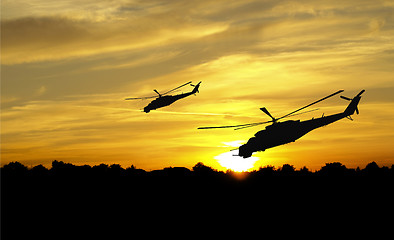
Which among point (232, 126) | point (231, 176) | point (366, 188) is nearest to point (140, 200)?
point (231, 176)

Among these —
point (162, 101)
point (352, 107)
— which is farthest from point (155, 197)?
point (352, 107)

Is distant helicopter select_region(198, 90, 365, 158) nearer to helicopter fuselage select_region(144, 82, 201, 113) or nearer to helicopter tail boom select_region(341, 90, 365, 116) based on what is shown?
helicopter tail boom select_region(341, 90, 365, 116)

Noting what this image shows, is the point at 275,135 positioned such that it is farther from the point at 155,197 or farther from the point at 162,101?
the point at 155,197

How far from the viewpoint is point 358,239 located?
111m

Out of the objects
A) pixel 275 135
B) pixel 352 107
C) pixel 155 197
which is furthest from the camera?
pixel 155 197

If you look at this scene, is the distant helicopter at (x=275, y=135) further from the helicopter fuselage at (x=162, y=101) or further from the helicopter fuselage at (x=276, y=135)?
the helicopter fuselage at (x=162, y=101)

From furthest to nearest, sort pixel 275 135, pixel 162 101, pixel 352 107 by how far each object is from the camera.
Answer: pixel 162 101
pixel 352 107
pixel 275 135

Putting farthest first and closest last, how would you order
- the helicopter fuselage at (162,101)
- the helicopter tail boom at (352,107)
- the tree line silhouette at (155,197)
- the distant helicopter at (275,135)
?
the tree line silhouette at (155,197), the helicopter fuselage at (162,101), the helicopter tail boom at (352,107), the distant helicopter at (275,135)

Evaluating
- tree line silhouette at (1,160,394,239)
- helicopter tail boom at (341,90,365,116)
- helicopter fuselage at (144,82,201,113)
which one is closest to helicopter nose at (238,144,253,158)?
helicopter tail boom at (341,90,365,116)

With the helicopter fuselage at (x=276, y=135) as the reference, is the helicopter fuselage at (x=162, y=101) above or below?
above

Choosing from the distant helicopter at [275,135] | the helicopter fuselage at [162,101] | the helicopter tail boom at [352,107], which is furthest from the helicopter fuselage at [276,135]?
the helicopter fuselage at [162,101]

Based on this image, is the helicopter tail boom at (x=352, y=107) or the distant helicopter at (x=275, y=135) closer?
the distant helicopter at (x=275, y=135)

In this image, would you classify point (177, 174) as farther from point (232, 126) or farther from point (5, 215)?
point (232, 126)

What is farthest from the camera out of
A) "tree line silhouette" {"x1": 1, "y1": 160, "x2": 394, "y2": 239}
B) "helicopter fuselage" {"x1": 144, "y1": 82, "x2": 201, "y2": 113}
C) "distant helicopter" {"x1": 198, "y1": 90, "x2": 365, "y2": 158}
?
"tree line silhouette" {"x1": 1, "y1": 160, "x2": 394, "y2": 239}
